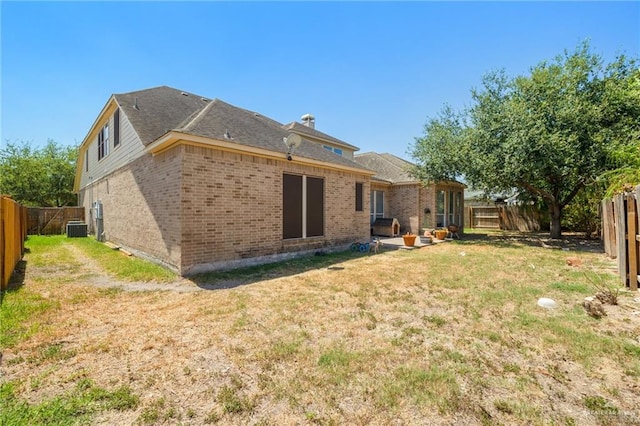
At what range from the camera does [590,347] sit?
328 centimetres

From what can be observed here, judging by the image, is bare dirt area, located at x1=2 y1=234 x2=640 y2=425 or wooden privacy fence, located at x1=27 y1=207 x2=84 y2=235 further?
wooden privacy fence, located at x1=27 y1=207 x2=84 y2=235

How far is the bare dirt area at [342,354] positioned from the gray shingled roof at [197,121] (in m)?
4.19

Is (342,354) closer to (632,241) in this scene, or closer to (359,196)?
(632,241)

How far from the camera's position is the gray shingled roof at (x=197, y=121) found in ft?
25.5

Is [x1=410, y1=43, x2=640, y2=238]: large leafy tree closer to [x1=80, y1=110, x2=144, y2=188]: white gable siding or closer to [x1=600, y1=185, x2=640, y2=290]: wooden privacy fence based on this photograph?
[x1=600, y1=185, x2=640, y2=290]: wooden privacy fence

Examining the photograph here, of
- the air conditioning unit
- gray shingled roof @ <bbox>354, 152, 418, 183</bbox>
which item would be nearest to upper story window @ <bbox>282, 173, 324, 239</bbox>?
gray shingled roof @ <bbox>354, 152, 418, 183</bbox>

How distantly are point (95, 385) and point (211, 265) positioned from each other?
4603 mm

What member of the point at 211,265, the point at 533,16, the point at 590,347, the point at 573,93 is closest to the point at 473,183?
the point at 573,93

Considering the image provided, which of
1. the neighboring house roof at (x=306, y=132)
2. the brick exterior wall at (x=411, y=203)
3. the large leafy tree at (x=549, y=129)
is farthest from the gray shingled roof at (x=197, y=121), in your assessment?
the brick exterior wall at (x=411, y=203)

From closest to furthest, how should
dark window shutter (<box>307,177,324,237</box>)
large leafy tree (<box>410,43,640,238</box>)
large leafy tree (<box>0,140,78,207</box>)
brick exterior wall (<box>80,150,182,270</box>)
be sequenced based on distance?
brick exterior wall (<box>80,150,182,270</box>) → dark window shutter (<box>307,177,324,237</box>) → large leafy tree (<box>410,43,640,238</box>) → large leafy tree (<box>0,140,78,207</box>)

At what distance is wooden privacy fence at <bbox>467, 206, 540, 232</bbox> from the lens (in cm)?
1988

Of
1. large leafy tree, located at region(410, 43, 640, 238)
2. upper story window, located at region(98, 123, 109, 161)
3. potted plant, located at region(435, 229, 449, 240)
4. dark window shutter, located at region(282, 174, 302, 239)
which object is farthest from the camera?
potted plant, located at region(435, 229, 449, 240)

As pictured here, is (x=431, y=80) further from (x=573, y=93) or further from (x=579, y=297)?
(x=579, y=297)

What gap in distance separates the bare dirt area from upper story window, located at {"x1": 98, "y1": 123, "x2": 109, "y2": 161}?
31.6 feet
